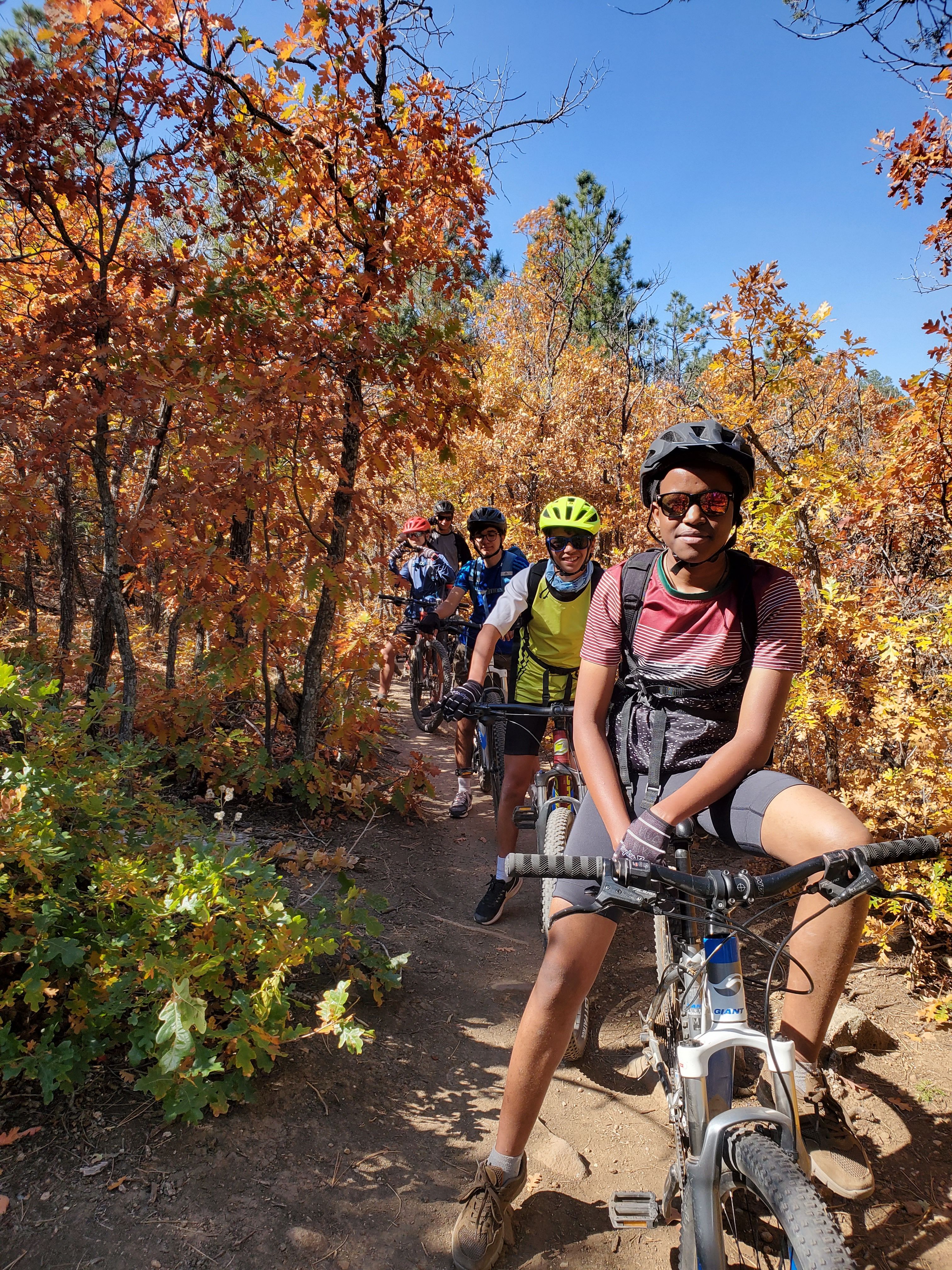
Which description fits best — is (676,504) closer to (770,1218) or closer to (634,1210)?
(770,1218)

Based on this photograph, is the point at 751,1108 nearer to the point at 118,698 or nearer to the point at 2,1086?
the point at 2,1086

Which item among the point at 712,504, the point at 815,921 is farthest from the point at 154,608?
the point at 815,921

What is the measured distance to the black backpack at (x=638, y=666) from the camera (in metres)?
2.25

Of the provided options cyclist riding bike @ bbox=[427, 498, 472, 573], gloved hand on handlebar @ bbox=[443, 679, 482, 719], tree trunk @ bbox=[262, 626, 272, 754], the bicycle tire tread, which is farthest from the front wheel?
cyclist riding bike @ bbox=[427, 498, 472, 573]

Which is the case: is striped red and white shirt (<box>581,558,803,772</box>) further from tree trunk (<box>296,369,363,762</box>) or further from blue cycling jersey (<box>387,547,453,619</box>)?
blue cycling jersey (<box>387,547,453,619</box>)

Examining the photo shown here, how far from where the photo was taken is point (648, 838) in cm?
191

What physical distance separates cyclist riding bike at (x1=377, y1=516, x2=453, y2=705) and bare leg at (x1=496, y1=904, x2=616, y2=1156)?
237 inches

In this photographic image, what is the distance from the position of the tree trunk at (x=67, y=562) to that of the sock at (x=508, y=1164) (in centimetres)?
511

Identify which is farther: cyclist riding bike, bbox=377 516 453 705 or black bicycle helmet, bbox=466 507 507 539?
cyclist riding bike, bbox=377 516 453 705

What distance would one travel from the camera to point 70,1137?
2215mm

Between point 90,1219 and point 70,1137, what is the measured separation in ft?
0.94

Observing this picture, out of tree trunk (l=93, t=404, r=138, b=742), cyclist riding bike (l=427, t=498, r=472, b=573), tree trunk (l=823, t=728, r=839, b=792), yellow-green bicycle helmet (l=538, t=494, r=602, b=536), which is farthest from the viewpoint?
cyclist riding bike (l=427, t=498, r=472, b=573)

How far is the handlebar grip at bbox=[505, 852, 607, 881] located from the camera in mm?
1619

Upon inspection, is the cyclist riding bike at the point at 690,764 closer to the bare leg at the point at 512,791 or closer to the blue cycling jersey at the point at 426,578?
the bare leg at the point at 512,791
